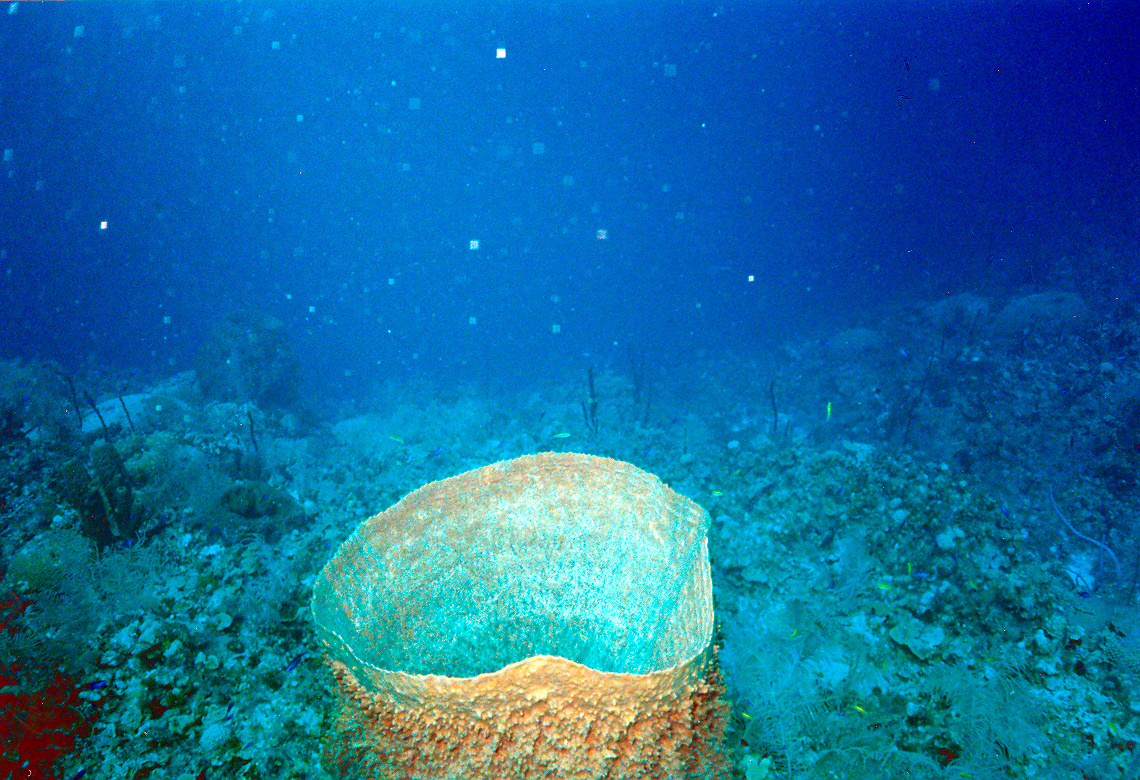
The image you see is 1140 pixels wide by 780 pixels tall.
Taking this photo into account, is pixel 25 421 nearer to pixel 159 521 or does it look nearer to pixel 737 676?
pixel 159 521

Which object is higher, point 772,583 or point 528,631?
point 528,631

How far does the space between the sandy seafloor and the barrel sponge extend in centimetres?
53

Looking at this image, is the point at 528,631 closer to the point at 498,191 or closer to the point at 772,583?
the point at 772,583

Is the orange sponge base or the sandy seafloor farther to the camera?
the sandy seafloor

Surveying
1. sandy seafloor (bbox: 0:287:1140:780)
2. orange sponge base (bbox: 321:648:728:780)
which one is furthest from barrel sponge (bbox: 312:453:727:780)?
sandy seafloor (bbox: 0:287:1140:780)

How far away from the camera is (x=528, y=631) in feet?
11.4

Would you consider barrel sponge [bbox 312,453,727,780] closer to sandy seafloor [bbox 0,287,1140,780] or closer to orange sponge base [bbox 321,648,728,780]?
orange sponge base [bbox 321,648,728,780]

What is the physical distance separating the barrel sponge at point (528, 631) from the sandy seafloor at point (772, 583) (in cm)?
53

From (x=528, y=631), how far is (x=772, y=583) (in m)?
2.37

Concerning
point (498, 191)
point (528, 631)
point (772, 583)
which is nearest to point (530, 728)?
point (528, 631)

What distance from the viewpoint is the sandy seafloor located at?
102 inches

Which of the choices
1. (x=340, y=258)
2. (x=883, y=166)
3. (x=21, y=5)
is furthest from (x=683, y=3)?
(x=340, y=258)

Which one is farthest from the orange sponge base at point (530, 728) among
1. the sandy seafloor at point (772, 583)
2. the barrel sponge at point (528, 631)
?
the sandy seafloor at point (772, 583)

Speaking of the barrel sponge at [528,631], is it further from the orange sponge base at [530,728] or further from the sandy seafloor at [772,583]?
the sandy seafloor at [772,583]
